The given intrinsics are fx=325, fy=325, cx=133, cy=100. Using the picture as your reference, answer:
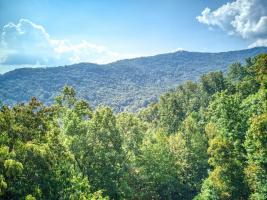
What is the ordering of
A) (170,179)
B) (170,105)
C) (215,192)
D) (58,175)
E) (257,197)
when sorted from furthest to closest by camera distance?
(170,105)
(170,179)
(215,192)
(257,197)
(58,175)

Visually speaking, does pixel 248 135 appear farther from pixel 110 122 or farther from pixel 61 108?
pixel 61 108

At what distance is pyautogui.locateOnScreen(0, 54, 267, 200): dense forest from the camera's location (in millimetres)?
25531

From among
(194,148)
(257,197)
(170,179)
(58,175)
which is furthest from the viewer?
(194,148)

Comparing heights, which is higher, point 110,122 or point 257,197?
point 110,122

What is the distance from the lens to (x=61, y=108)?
40125 millimetres

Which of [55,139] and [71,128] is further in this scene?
[71,128]

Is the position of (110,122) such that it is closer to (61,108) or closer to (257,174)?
(61,108)

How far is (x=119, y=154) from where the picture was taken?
42.1 m

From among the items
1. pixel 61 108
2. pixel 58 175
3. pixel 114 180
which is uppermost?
pixel 61 108

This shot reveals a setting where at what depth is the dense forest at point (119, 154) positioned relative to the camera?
1005 inches

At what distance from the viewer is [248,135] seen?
126 ft

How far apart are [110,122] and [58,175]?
15135 millimetres

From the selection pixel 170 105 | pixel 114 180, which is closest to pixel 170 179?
pixel 114 180

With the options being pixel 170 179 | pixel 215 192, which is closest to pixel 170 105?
pixel 170 179
